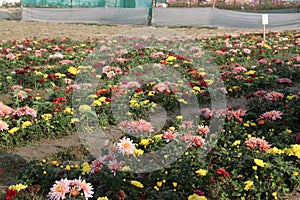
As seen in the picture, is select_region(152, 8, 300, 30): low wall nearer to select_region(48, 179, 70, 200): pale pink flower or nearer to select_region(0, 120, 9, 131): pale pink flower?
select_region(0, 120, 9, 131): pale pink flower

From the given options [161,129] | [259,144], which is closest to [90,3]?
[161,129]

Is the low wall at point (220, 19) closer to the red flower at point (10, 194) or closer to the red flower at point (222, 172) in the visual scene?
the red flower at point (222, 172)

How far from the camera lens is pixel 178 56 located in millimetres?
9141

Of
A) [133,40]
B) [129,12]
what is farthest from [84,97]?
[129,12]

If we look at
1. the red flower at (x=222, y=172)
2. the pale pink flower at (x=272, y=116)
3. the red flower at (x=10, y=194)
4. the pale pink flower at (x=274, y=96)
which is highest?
the pale pink flower at (x=274, y=96)

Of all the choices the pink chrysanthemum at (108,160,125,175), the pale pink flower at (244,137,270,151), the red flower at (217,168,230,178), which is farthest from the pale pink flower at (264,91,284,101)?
the pink chrysanthemum at (108,160,125,175)

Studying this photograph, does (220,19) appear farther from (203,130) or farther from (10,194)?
(10,194)

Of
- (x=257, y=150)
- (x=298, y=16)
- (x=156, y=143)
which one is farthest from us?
(x=298, y=16)

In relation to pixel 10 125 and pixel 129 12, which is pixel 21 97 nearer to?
pixel 10 125

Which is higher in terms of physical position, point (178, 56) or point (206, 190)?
point (178, 56)

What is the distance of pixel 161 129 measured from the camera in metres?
5.16

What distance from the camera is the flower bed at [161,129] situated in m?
3.44

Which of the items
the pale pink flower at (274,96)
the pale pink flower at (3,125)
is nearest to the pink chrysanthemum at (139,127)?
the pale pink flower at (3,125)

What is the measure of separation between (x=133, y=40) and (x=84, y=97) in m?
6.42
